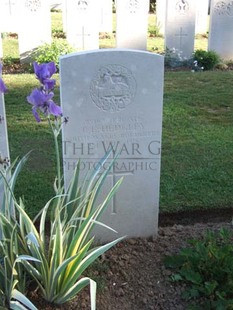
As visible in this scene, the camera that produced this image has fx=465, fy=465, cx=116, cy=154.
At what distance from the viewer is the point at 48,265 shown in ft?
7.89

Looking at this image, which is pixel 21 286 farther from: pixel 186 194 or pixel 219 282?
pixel 186 194

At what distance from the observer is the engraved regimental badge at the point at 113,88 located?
112 inches

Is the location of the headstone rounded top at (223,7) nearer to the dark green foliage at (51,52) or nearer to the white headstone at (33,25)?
the dark green foliage at (51,52)

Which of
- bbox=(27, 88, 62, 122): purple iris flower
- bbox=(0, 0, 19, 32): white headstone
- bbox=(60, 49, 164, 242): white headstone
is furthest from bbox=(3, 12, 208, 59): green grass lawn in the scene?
bbox=(27, 88, 62, 122): purple iris flower

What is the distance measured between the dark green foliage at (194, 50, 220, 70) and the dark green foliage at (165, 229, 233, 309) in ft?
20.0

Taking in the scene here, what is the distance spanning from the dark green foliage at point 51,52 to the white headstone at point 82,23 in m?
0.29

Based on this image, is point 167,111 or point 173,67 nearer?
point 167,111

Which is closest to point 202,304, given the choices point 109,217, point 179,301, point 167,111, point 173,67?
point 179,301

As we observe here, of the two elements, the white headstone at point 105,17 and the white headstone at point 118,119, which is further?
the white headstone at point 105,17

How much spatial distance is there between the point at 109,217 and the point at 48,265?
0.88 metres

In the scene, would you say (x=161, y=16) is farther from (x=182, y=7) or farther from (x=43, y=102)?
(x=43, y=102)

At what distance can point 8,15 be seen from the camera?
1161 centimetres

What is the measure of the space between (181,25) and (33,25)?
110 inches

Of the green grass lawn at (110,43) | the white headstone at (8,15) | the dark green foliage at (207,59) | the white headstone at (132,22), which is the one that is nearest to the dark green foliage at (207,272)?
the dark green foliage at (207,59)
